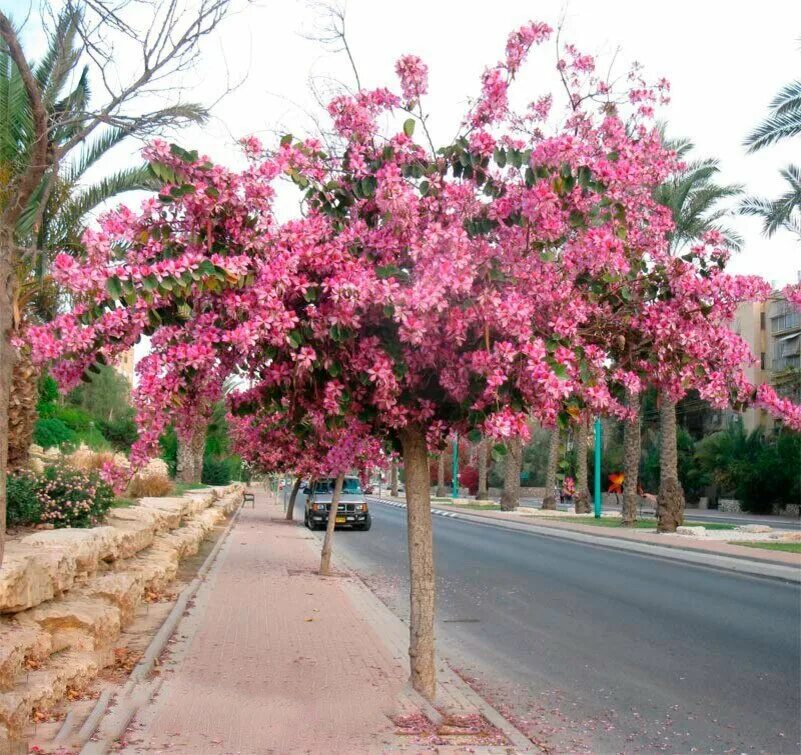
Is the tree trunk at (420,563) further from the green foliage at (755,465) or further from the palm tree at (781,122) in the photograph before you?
the green foliage at (755,465)

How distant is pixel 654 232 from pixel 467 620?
6706 mm

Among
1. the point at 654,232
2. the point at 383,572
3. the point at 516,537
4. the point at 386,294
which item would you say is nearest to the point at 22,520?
the point at 386,294

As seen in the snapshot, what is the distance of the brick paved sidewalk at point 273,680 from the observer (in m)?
5.73

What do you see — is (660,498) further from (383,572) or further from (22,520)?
(22,520)

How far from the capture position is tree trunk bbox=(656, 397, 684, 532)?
2636 centimetres

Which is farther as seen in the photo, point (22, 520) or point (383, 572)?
point (383, 572)

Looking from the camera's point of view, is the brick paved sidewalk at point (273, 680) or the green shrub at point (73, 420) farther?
the green shrub at point (73, 420)

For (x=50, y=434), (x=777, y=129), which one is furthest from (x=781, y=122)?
(x=50, y=434)

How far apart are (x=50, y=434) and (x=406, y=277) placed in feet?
51.6

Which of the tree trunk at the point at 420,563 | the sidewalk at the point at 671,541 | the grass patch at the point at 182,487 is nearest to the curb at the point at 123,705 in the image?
the tree trunk at the point at 420,563

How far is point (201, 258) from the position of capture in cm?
488

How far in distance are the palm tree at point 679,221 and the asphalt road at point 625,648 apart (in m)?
7.96

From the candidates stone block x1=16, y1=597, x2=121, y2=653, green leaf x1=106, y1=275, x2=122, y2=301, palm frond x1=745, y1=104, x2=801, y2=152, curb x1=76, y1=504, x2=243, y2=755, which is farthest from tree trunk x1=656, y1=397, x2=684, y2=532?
A: green leaf x1=106, y1=275, x2=122, y2=301

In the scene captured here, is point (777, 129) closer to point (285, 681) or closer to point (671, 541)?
point (671, 541)
